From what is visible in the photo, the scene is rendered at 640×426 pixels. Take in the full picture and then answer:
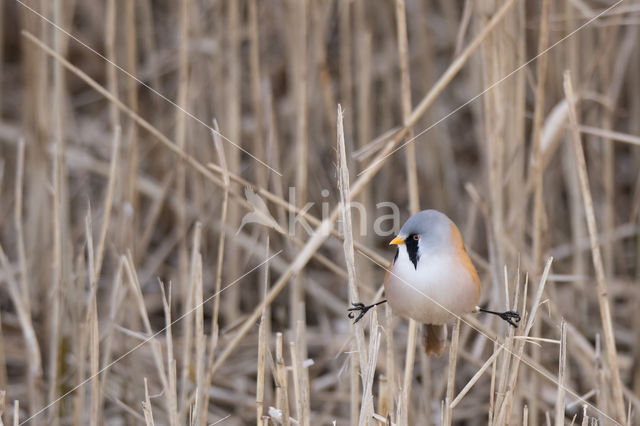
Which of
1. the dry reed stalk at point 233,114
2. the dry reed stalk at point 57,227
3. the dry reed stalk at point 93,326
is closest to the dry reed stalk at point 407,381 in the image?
the dry reed stalk at point 93,326

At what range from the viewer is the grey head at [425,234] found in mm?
939

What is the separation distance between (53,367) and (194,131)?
3.01 ft

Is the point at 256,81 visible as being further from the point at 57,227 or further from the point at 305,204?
the point at 57,227

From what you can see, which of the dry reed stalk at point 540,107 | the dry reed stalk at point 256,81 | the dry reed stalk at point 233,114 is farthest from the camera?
the dry reed stalk at point 233,114

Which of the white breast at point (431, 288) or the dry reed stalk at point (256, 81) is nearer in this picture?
the white breast at point (431, 288)

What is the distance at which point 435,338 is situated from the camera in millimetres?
1131

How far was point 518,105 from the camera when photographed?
169 centimetres

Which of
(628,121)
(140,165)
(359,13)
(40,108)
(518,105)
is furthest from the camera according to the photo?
(628,121)

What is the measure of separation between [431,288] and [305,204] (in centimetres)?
83

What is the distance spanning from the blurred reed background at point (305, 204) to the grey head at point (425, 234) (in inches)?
3.2

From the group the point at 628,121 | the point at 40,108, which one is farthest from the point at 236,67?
the point at 628,121

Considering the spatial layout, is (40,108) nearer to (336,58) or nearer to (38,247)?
(38,247)

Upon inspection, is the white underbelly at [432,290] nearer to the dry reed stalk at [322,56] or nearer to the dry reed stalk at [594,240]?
the dry reed stalk at [594,240]

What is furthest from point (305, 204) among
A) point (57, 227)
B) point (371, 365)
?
point (371, 365)
